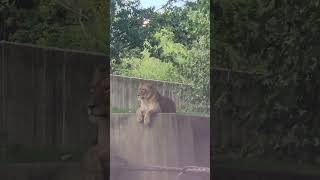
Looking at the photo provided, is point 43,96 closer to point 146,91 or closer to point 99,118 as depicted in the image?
point 99,118

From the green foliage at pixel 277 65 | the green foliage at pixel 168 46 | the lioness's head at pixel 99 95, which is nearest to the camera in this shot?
the green foliage at pixel 277 65

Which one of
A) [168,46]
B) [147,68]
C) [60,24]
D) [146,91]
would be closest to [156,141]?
[146,91]

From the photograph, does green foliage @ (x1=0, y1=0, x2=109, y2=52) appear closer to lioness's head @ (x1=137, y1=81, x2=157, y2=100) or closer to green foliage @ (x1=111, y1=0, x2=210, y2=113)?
green foliage @ (x1=111, y1=0, x2=210, y2=113)

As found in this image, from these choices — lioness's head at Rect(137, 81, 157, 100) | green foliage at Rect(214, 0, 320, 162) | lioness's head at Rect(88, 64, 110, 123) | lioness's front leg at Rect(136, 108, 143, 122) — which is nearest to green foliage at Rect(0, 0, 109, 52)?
lioness's head at Rect(88, 64, 110, 123)

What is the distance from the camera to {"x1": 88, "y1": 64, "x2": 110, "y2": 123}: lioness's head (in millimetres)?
4422

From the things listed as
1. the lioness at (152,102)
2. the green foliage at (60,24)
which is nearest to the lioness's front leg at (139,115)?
the lioness at (152,102)

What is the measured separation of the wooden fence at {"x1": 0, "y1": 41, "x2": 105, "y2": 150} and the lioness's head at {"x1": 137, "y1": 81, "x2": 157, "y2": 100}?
1.35ft

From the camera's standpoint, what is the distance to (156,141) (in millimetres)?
4406

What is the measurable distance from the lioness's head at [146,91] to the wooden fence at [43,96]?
41cm

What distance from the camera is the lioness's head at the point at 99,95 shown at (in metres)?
4.42

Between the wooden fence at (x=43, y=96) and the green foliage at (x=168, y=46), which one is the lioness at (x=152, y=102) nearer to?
the green foliage at (x=168, y=46)

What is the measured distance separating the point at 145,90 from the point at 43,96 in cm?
80

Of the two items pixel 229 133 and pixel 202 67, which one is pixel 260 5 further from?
pixel 229 133

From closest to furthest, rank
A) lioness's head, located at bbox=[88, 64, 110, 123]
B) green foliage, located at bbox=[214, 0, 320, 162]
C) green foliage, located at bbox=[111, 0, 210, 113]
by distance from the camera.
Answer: green foliage, located at bbox=[214, 0, 320, 162]
green foliage, located at bbox=[111, 0, 210, 113]
lioness's head, located at bbox=[88, 64, 110, 123]
